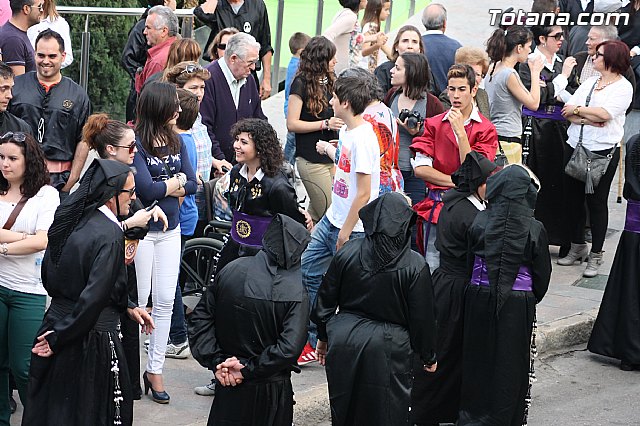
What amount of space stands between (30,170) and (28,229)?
0.36 metres

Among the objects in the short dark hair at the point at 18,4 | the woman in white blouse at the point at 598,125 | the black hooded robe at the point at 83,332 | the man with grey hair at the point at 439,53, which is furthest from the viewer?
the man with grey hair at the point at 439,53

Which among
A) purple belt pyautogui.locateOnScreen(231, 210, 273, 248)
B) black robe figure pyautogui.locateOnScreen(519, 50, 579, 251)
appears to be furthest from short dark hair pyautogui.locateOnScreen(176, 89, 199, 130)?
black robe figure pyautogui.locateOnScreen(519, 50, 579, 251)

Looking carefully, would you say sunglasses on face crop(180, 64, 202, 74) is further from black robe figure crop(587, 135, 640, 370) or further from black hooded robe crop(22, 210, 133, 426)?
black robe figure crop(587, 135, 640, 370)

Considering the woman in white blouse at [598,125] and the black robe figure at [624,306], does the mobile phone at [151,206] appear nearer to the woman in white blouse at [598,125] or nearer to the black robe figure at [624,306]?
the black robe figure at [624,306]

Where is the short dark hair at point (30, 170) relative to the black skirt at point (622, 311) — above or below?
above

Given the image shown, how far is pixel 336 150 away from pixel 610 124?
379 cm

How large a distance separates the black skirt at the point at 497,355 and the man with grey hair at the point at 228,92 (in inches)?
121

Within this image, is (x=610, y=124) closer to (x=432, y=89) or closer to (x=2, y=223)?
(x=432, y=89)

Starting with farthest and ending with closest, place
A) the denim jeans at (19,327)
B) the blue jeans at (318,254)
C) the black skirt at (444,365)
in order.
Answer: the blue jeans at (318,254) → the black skirt at (444,365) → the denim jeans at (19,327)

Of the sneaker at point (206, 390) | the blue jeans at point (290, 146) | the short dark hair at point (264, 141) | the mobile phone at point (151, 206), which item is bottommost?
the sneaker at point (206, 390)

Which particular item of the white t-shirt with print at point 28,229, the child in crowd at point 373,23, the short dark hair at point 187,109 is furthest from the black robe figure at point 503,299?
the child in crowd at point 373,23

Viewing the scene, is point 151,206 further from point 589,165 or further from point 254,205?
point 589,165

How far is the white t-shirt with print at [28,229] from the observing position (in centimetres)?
663

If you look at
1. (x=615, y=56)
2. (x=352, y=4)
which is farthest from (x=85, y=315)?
(x=615, y=56)
